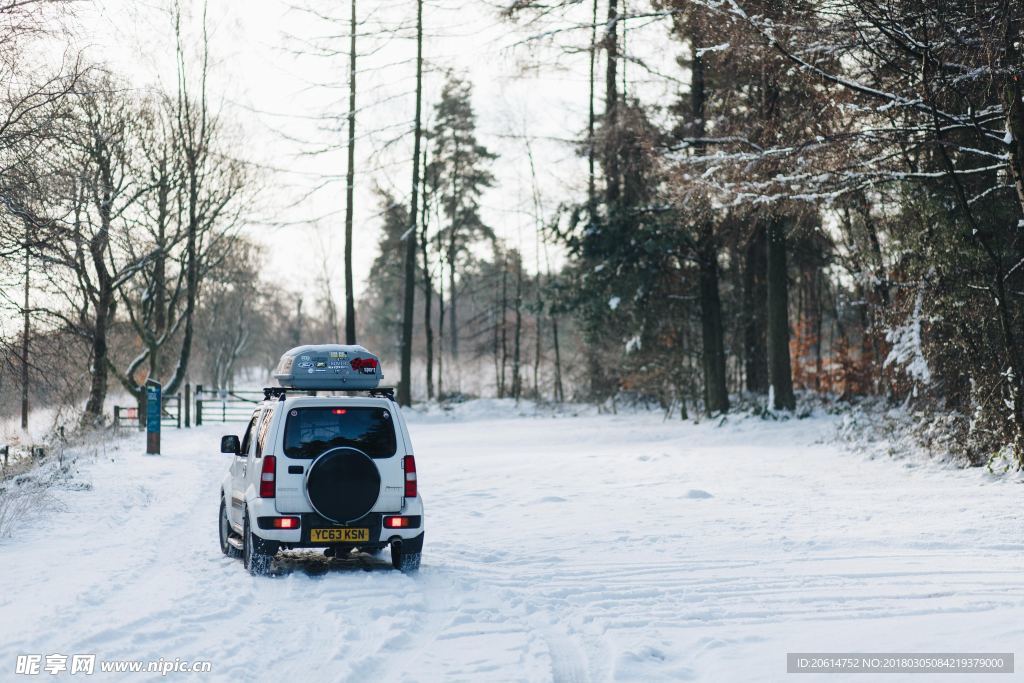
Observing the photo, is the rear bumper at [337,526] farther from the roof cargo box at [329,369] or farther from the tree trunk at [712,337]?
the tree trunk at [712,337]

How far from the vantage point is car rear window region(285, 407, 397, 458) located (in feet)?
32.3

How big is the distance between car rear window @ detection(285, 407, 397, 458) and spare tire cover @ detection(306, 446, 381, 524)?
0.29 meters

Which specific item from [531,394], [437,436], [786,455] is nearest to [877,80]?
[786,455]

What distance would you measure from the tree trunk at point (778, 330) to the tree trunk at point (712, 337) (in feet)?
8.68

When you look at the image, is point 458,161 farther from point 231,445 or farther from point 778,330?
point 231,445

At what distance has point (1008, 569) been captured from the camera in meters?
9.04

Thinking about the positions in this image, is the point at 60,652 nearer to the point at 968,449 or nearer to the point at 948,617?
the point at 948,617

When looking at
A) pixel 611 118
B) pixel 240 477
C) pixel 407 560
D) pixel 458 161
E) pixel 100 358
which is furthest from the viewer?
pixel 458 161

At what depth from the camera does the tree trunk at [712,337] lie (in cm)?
2714

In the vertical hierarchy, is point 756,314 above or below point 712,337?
above

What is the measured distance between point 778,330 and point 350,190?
682 inches

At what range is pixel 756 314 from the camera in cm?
3089

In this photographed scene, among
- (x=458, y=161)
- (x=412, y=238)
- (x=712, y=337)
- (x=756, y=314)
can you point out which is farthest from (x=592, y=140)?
(x=458, y=161)

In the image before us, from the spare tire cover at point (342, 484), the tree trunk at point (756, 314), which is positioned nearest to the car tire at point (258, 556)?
the spare tire cover at point (342, 484)
